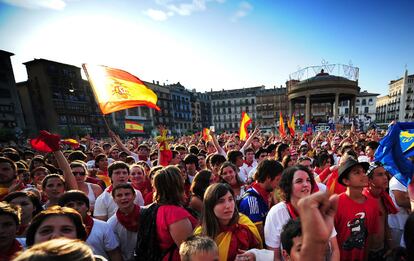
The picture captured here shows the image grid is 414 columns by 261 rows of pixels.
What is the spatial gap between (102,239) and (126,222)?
1.11ft

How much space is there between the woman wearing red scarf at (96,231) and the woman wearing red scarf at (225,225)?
1122 millimetres

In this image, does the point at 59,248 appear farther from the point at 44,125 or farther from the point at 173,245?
the point at 44,125

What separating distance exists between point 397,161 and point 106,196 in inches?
168

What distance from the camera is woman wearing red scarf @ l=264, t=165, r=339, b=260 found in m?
2.17

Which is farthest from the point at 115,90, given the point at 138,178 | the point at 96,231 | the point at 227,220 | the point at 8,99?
the point at 8,99

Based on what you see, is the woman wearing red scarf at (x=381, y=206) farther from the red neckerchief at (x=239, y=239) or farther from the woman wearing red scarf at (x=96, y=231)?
the woman wearing red scarf at (x=96, y=231)

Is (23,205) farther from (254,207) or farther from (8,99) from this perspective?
(8,99)

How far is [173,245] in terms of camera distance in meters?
2.17

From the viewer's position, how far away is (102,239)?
2.53 meters

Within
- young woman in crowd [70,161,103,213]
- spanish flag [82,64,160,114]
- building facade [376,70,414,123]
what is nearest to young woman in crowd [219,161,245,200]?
young woman in crowd [70,161,103,213]

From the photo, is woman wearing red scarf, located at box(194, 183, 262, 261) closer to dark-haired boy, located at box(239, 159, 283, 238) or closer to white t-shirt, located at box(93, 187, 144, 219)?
dark-haired boy, located at box(239, 159, 283, 238)

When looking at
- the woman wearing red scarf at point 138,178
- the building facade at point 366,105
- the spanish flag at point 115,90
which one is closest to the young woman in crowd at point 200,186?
the woman wearing red scarf at point 138,178

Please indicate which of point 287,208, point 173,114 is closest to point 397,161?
point 287,208

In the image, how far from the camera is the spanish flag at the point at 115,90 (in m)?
→ 5.19
